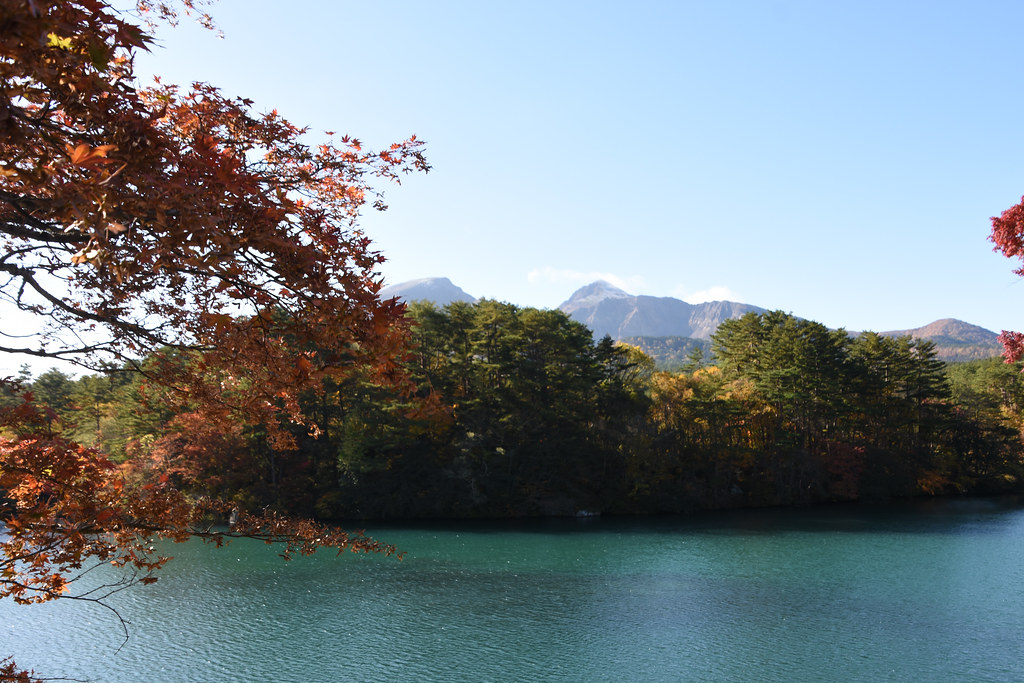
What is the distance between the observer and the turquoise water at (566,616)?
30.4 ft

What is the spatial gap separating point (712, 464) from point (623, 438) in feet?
14.3

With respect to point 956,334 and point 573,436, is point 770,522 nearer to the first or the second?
point 573,436

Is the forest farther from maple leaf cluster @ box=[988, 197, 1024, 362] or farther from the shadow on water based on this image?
maple leaf cluster @ box=[988, 197, 1024, 362]

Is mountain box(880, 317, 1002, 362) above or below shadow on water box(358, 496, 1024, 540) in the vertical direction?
above

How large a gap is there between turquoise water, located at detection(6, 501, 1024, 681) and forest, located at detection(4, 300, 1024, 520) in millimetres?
4672

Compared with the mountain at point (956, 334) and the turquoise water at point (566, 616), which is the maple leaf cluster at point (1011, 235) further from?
the mountain at point (956, 334)

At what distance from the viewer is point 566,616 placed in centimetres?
1162

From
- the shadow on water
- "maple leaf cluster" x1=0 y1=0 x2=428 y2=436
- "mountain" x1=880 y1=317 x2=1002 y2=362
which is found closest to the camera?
"maple leaf cluster" x1=0 y1=0 x2=428 y2=436

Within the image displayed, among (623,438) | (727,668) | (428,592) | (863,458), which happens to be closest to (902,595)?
(727,668)

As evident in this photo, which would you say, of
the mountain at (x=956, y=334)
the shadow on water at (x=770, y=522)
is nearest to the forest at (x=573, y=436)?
the shadow on water at (x=770, y=522)

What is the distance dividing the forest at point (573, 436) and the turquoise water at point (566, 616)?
15.3 feet

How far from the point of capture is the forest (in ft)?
73.6

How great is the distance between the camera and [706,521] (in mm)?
22844

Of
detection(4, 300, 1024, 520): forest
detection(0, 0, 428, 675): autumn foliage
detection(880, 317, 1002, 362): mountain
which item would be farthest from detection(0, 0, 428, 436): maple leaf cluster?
detection(880, 317, 1002, 362): mountain
